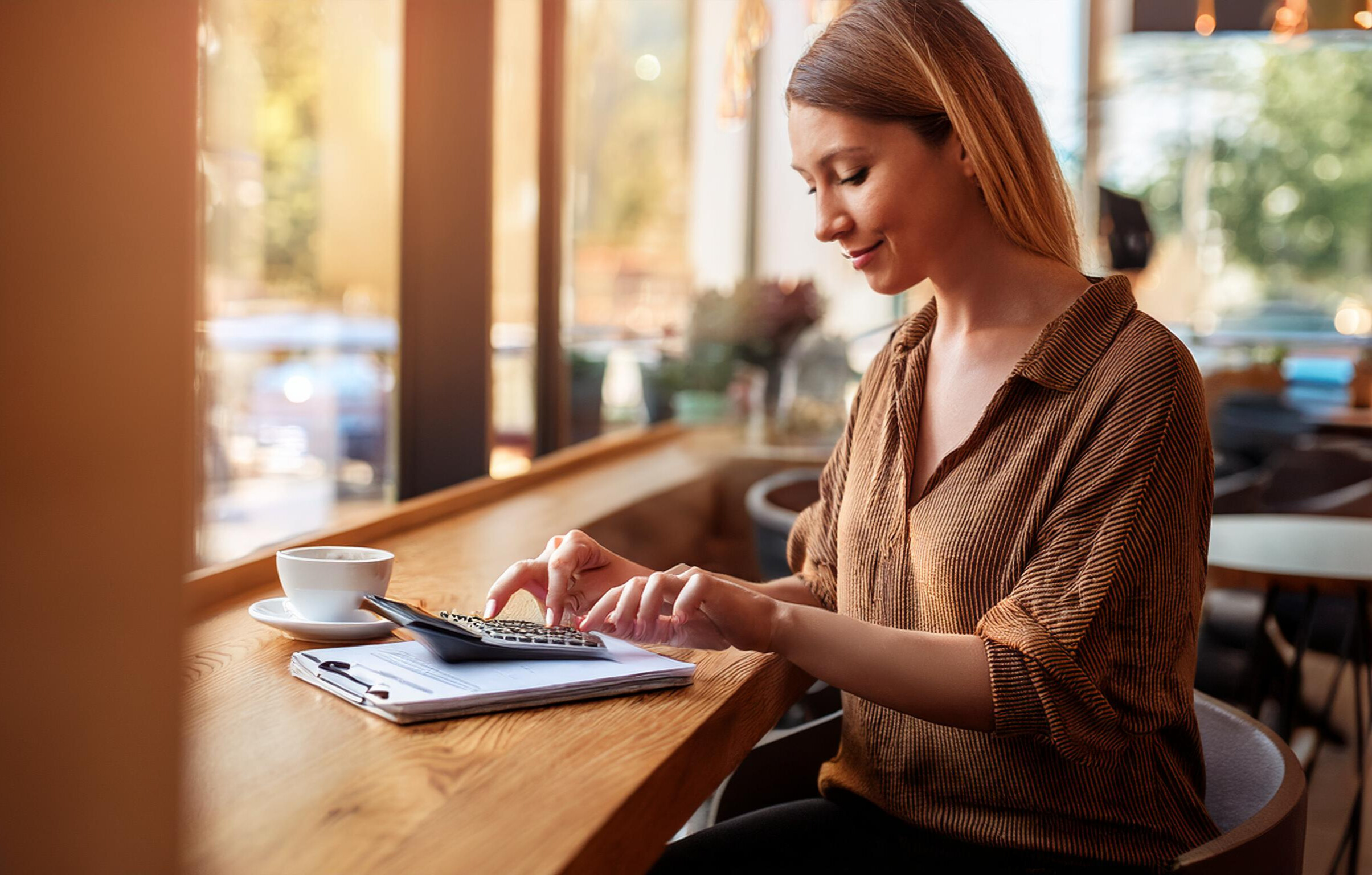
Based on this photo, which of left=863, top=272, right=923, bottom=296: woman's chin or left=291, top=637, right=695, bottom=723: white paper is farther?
left=863, top=272, right=923, bottom=296: woman's chin

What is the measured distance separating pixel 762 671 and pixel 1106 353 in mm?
464

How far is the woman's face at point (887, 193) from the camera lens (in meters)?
1.28

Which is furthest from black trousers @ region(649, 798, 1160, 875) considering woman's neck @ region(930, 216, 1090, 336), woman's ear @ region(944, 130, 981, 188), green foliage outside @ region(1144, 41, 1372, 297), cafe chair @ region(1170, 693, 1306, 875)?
green foliage outside @ region(1144, 41, 1372, 297)

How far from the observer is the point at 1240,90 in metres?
7.79

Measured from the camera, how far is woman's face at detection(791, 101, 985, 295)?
128 centimetres

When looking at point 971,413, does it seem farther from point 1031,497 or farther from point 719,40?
point 719,40

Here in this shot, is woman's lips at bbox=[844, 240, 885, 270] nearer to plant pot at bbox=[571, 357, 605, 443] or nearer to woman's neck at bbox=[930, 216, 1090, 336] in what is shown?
woman's neck at bbox=[930, 216, 1090, 336]

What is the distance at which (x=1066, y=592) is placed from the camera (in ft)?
3.54

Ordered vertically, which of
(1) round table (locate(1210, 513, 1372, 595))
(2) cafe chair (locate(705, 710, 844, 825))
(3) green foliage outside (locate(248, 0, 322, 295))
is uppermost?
(3) green foliage outside (locate(248, 0, 322, 295))

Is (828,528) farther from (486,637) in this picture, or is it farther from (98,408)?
(98,408)

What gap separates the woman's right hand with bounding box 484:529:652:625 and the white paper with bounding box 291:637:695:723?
0.06 metres

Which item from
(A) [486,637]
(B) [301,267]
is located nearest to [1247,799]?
(A) [486,637]

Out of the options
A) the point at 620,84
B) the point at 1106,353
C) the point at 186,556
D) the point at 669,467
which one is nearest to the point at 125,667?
the point at 186,556

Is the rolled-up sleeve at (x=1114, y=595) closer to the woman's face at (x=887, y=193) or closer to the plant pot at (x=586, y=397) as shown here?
the woman's face at (x=887, y=193)
